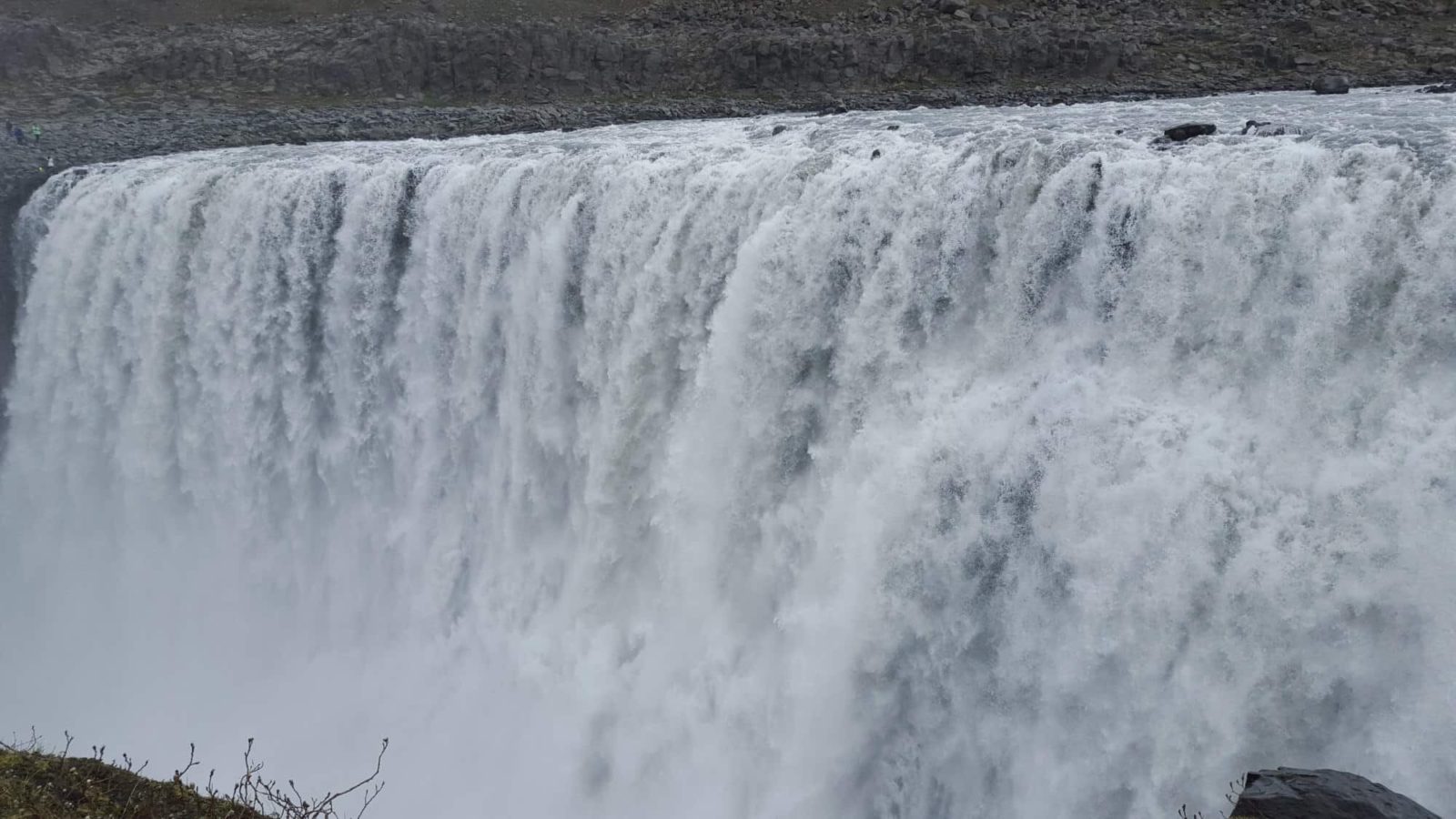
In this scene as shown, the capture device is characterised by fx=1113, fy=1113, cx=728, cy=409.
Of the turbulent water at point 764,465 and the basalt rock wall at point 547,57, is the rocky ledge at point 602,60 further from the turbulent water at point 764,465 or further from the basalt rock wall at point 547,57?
the turbulent water at point 764,465

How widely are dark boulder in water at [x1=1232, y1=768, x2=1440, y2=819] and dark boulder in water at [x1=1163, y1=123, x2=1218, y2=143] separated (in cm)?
685

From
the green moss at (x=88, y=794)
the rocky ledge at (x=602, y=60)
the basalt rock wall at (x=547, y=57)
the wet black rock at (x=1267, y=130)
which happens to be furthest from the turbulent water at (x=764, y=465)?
the basalt rock wall at (x=547, y=57)

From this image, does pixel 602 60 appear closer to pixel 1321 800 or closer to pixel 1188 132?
pixel 1188 132

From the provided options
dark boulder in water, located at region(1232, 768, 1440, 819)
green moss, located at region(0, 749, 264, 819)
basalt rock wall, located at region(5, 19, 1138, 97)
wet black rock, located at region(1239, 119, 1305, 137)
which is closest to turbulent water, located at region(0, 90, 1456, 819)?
wet black rock, located at region(1239, 119, 1305, 137)

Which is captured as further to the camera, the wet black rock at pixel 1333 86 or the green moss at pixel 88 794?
the wet black rock at pixel 1333 86

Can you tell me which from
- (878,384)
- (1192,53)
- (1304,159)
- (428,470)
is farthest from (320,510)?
(1192,53)

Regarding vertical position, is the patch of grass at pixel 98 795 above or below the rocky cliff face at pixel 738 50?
below

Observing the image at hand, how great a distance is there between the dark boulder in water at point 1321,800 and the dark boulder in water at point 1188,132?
6.85 meters

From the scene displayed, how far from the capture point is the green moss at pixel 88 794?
5.50 metres

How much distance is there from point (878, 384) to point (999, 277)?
4.78ft

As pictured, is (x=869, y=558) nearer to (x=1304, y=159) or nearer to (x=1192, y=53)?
(x=1304, y=159)

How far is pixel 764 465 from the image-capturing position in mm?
10945

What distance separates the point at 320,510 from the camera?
14.9 metres

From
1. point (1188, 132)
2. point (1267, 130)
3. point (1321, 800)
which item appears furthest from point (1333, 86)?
point (1321, 800)
